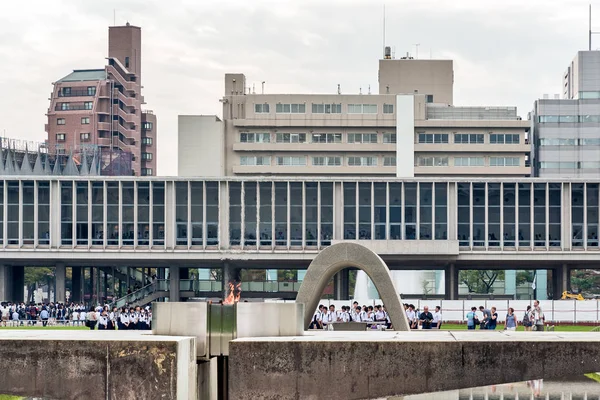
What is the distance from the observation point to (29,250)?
91375 millimetres

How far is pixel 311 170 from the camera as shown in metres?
123

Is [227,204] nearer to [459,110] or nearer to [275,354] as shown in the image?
[459,110]

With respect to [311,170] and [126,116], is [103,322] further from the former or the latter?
[126,116]

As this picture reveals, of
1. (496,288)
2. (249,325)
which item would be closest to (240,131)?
(496,288)

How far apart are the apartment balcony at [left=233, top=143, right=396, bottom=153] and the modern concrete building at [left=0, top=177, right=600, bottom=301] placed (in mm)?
29816

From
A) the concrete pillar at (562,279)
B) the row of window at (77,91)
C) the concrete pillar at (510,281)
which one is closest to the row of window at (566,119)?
the concrete pillar at (510,281)

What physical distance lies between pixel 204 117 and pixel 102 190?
30749 mm

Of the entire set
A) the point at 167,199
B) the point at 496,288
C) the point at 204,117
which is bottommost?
the point at 496,288

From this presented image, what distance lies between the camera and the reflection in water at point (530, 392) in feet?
85.0

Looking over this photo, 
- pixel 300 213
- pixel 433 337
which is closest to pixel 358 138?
pixel 300 213

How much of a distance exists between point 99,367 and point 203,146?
9582 centimetres

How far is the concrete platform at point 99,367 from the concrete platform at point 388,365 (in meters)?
1.29

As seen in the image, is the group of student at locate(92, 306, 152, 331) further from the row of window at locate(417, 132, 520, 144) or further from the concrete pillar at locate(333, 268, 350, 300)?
the row of window at locate(417, 132, 520, 144)

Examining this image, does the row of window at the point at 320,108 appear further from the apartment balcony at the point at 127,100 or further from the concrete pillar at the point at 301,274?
the apartment balcony at the point at 127,100
